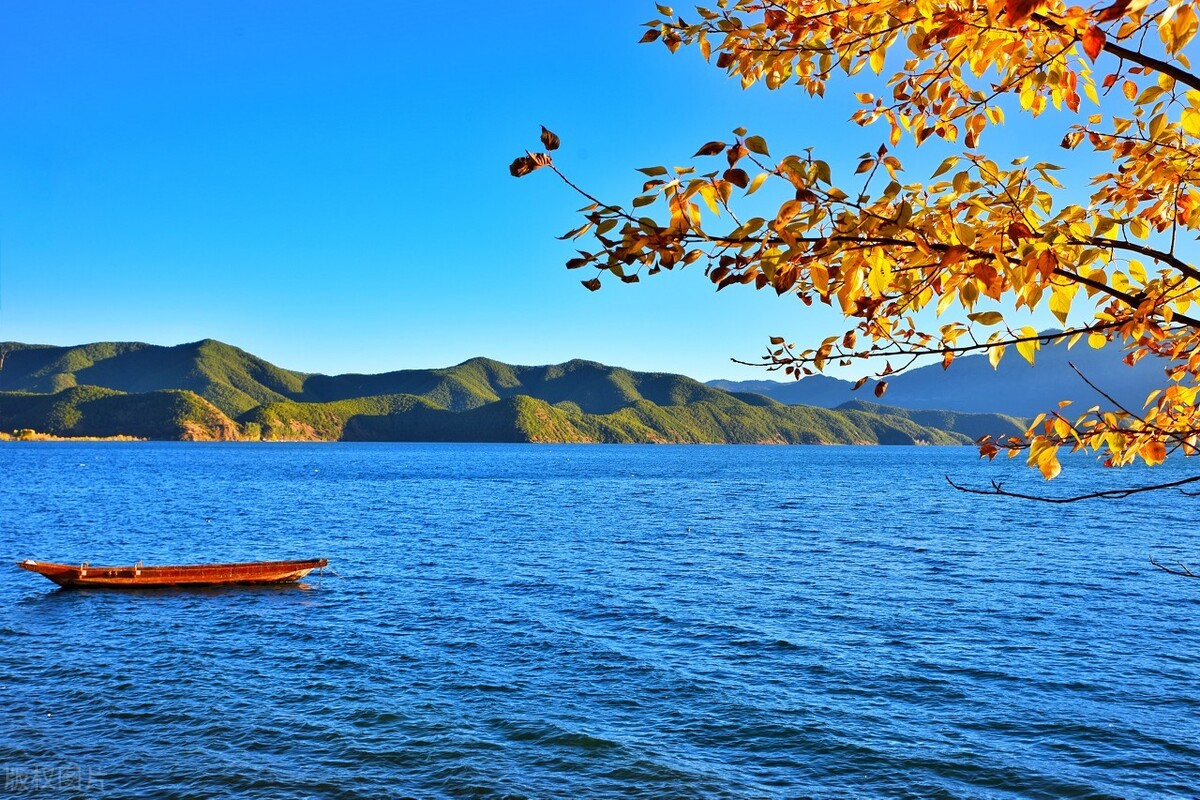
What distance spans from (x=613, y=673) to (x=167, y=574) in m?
25.2

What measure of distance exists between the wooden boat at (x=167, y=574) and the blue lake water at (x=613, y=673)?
3.21 feet

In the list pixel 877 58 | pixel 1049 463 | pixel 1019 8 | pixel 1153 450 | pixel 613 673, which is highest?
pixel 877 58

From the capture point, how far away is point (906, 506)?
92875mm

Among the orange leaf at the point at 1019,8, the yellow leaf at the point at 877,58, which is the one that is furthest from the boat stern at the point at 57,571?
the orange leaf at the point at 1019,8

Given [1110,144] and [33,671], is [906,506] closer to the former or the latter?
[33,671]

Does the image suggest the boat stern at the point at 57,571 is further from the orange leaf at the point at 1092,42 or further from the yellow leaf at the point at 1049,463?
the orange leaf at the point at 1092,42

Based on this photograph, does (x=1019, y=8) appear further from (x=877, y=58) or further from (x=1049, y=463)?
→ (x=1049, y=463)

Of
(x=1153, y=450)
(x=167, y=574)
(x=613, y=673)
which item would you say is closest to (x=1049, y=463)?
(x=1153, y=450)

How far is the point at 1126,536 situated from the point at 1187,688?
1801 inches

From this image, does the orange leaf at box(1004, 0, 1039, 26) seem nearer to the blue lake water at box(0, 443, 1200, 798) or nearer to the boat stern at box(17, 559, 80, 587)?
the blue lake water at box(0, 443, 1200, 798)

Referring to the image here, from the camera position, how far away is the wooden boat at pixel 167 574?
3794cm

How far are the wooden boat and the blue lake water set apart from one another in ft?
3.21

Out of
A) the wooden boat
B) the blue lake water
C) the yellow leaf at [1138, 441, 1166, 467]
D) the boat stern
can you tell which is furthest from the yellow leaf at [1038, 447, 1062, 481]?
the boat stern

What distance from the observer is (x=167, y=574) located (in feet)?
128
